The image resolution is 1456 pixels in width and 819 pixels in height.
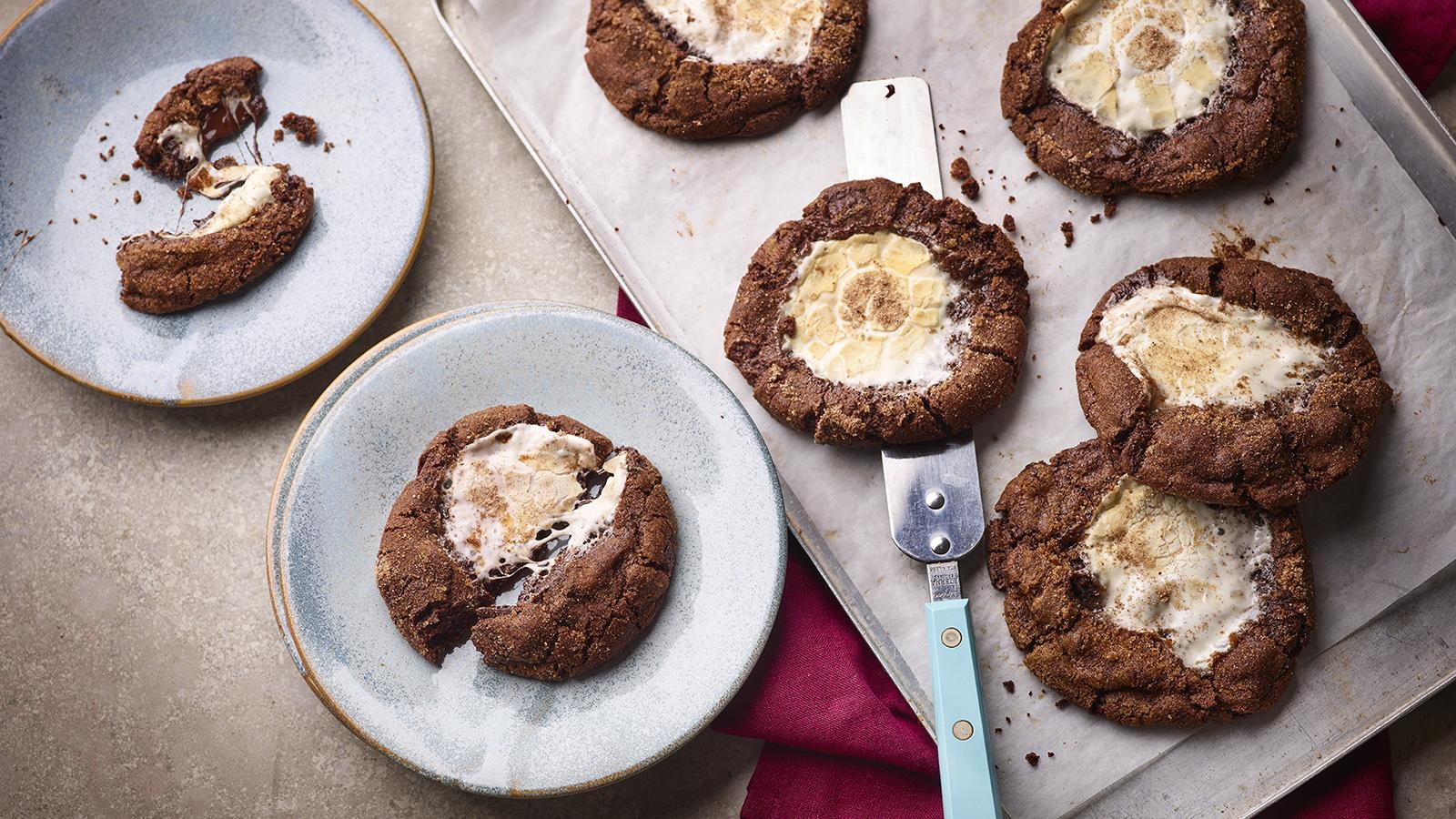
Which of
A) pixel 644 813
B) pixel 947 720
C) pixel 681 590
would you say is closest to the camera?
pixel 947 720

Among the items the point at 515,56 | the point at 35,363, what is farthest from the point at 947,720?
the point at 35,363

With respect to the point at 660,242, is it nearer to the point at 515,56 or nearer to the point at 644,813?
the point at 515,56

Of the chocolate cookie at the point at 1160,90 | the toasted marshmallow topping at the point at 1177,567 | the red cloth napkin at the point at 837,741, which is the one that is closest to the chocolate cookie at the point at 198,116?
the red cloth napkin at the point at 837,741

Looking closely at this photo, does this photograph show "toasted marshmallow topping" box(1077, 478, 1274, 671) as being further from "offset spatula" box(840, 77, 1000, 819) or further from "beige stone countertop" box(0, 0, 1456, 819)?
"beige stone countertop" box(0, 0, 1456, 819)

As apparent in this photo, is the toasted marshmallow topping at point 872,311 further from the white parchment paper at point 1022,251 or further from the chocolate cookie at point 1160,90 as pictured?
the chocolate cookie at point 1160,90

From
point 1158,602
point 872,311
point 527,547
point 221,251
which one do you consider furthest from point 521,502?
point 1158,602

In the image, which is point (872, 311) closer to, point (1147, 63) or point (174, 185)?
point (1147, 63)

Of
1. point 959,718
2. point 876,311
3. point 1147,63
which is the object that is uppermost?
point 1147,63
